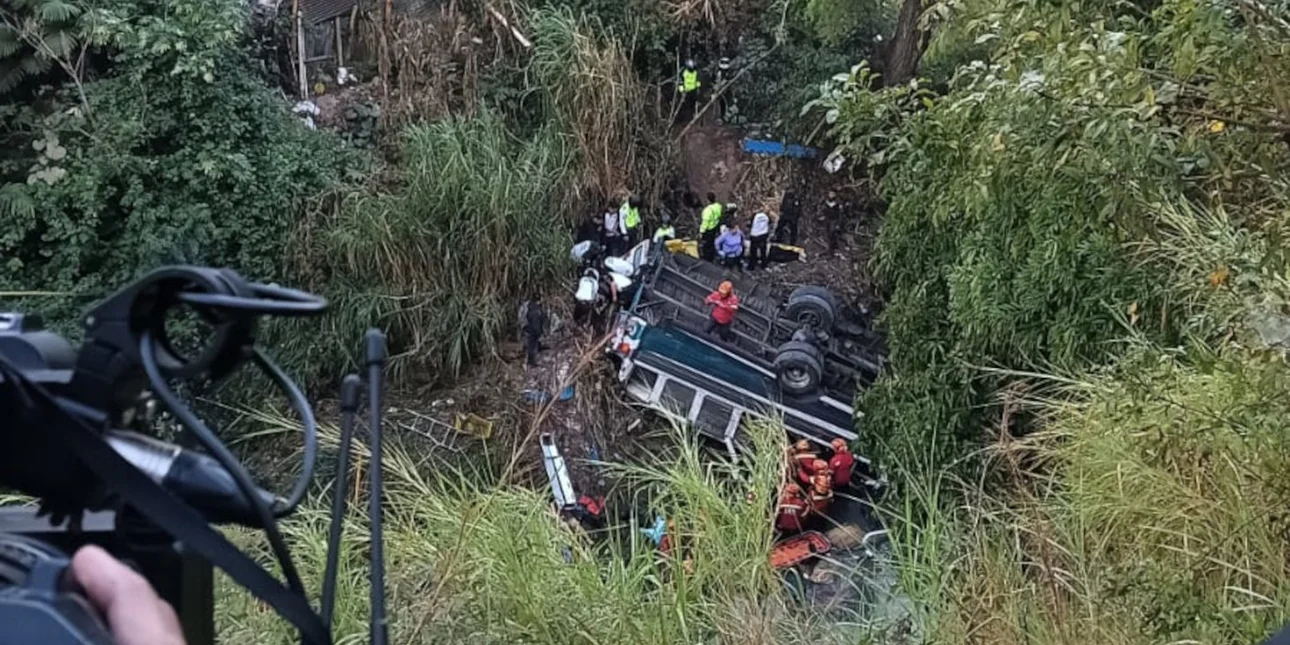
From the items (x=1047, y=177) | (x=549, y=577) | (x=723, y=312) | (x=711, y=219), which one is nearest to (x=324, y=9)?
(x=711, y=219)

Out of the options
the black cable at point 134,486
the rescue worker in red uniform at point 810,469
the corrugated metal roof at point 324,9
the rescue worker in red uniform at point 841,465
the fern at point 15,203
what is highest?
the black cable at point 134,486

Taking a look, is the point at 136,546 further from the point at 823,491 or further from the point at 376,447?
the point at 823,491

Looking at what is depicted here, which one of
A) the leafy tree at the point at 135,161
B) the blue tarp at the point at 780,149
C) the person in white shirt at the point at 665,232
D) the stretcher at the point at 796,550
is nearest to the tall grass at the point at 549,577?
the stretcher at the point at 796,550

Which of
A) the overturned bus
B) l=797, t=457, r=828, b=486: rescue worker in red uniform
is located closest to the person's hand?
l=797, t=457, r=828, b=486: rescue worker in red uniform

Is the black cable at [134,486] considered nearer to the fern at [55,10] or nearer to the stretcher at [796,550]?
the stretcher at [796,550]

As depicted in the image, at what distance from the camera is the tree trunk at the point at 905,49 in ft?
21.7

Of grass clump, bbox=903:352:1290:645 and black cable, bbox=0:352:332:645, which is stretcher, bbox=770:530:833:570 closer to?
grass clump, bbox=903:352:1290:645

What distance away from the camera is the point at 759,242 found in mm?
7062

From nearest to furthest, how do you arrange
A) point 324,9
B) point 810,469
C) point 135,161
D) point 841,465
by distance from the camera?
point 810,469
point 841,465
point 135,161
point 324,9

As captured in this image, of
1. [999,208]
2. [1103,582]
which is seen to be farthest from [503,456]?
[1103,582]

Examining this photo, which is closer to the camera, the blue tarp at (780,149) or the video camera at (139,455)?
the video camera at (139,455)

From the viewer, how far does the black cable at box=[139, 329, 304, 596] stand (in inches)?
24.6

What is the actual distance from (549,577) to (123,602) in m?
1.44

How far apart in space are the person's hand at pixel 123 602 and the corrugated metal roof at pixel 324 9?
7.38 meters
